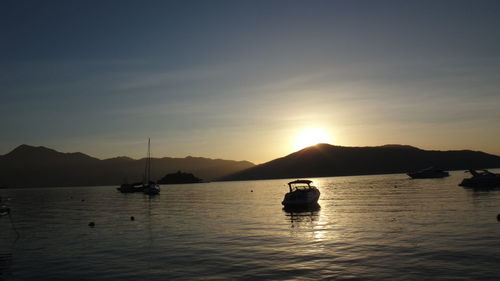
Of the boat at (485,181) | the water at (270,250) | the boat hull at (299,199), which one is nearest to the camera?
the water at (270,250)

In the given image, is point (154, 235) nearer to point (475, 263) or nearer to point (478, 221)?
point (475, 263)

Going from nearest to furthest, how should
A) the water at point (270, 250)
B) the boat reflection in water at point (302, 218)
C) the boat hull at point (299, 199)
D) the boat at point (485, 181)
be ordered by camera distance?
the water at point (270, 250) → the boat reflection in water at point (302, 218) → the boat hull at point (299, 199) → the boat at point (485, 181)

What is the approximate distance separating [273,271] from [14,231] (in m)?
35.9

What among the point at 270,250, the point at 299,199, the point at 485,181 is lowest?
the point at 270,250

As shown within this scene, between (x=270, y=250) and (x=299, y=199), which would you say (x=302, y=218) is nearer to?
(x=299, y=199)

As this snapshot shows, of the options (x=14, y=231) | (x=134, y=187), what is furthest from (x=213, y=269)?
(x=134, y=187)

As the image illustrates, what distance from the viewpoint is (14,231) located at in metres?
43.8

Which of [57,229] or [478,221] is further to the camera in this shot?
[57,229]

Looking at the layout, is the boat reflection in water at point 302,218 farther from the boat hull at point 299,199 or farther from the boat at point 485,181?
the boat at point 485,181

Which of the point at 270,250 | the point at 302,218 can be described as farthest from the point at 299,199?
the point at 270,250

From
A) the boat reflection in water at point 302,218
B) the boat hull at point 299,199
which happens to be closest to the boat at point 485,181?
the boat reflection in water at point 302,218

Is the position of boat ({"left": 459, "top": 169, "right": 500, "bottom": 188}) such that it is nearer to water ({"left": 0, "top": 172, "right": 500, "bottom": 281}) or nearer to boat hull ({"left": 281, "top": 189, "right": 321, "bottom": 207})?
boat hull ({"left": 281, "top": 189, "right": 321, "bottom": 207})

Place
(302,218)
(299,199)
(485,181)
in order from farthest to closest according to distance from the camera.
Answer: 1. (485,181)
2. (299,199)
3. (302,218)

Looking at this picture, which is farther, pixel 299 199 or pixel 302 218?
pixel 299 199
